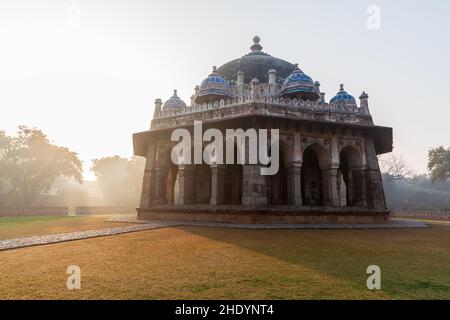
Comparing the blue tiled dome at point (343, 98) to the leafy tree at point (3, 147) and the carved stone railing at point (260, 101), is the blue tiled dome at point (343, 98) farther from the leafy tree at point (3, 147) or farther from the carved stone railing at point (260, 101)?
the leafy tree at point (3, 147)

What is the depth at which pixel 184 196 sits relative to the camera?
Result: 18.6 meters

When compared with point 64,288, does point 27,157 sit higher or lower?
higher

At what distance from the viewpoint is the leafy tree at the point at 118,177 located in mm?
60656

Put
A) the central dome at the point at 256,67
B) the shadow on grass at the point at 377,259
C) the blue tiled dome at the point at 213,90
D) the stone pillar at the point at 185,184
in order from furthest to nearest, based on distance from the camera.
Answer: the central dome at the point at 256,67, the blue tiled dome at the point at 213,90, the stone pillar at the point at 185,184, the shadow on grass at the point at 377,259

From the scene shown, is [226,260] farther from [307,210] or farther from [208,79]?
[208,79]

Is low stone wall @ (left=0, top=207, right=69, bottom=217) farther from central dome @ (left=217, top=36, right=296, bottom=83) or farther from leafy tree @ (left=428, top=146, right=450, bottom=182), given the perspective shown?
leafy tree @ (left=428, top=146, right=450, bottom=182)

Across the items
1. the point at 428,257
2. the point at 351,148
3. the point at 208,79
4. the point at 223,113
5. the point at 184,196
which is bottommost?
the point at 428,257

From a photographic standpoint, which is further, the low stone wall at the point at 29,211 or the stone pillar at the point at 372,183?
the low stone wall at the point at 29,211

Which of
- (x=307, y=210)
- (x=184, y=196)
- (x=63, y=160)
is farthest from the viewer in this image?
(x=63, y=160)

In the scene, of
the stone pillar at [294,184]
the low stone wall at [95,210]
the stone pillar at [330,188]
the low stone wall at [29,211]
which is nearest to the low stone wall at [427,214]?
the stone pillar at [330,188]

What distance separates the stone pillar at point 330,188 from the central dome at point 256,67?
9.33 m
